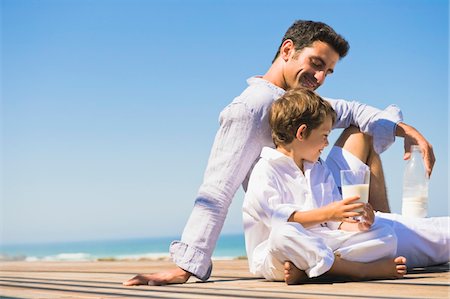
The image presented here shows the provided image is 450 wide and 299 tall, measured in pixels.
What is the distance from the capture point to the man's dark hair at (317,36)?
348 centimetres

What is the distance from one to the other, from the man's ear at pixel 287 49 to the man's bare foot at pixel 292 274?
3.95 feet

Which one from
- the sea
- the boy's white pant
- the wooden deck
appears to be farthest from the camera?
the sea

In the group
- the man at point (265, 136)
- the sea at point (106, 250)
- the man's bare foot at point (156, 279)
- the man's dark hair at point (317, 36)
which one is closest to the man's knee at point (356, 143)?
the man at point (265, 136)

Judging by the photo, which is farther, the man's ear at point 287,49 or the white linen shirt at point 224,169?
the man's ear at point 287,49

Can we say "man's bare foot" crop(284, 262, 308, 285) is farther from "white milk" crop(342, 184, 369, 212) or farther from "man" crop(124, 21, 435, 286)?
"man" crop(124, 21, 435, 286)

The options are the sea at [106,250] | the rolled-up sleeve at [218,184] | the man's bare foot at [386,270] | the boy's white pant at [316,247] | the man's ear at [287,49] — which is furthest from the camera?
the sea at [106,250]

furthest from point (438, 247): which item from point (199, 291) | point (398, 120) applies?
point (199, 291)

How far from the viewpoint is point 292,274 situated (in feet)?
8.87

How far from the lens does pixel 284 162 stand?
9.76 ft

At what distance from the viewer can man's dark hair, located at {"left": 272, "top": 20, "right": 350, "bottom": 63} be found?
3480 mm

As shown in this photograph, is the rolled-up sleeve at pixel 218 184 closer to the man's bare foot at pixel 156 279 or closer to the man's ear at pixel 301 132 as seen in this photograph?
the man's bare foot at pixel 156 279

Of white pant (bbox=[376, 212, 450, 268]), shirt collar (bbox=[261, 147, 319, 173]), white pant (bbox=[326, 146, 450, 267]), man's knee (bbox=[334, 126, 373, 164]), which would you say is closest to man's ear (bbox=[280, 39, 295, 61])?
man's knee (bbox=[334, 126, 373, 164])

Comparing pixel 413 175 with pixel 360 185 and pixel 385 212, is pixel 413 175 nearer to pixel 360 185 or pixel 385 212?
pixel 385 212

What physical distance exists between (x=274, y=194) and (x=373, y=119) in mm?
849
